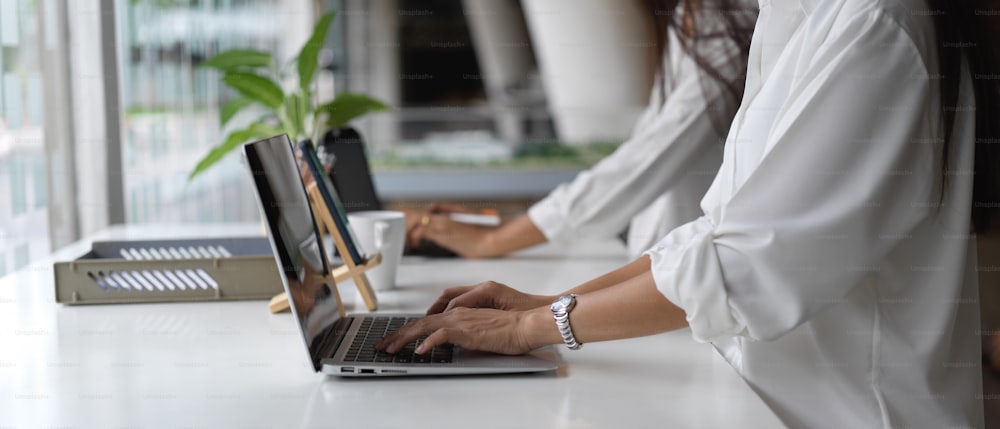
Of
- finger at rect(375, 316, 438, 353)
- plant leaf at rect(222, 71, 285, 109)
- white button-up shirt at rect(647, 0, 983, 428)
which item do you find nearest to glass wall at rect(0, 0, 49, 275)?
plant leaf at rect(222, 71, 285, 109)

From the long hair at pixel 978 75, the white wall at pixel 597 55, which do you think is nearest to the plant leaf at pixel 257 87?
the long hair at pixel 978 75

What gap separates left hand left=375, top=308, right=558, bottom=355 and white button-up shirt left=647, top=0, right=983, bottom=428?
19 centimetres

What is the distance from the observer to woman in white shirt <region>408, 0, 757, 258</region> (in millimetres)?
1856

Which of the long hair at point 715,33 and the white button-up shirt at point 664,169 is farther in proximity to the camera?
the white button-up shirt at point 664,169

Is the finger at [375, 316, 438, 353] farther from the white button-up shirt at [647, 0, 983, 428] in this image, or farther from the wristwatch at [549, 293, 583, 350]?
the white button-up shirt at [647, 0, 983, 428]

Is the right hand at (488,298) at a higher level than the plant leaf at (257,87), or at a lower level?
lower

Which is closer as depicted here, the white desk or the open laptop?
the white desk

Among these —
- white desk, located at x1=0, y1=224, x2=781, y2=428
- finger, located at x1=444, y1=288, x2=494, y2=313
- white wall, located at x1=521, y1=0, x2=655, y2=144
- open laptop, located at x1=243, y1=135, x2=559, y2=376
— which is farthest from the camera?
white wall, located at x1=521, y1=0, x2=655, y2=144

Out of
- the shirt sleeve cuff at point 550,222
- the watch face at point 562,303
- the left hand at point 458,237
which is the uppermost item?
the watch face at point 562,303

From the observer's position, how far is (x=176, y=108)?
11.7ft

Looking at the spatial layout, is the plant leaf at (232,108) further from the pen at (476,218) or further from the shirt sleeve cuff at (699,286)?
the shirt sleeve cuff at (699,286)

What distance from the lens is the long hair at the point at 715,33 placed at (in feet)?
5.98

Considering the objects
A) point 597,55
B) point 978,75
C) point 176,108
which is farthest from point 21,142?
point 597,55

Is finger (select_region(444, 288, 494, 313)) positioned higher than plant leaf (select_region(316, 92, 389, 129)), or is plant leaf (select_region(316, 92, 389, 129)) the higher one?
plant leaf (select_region(316, 92, 389, 129))
